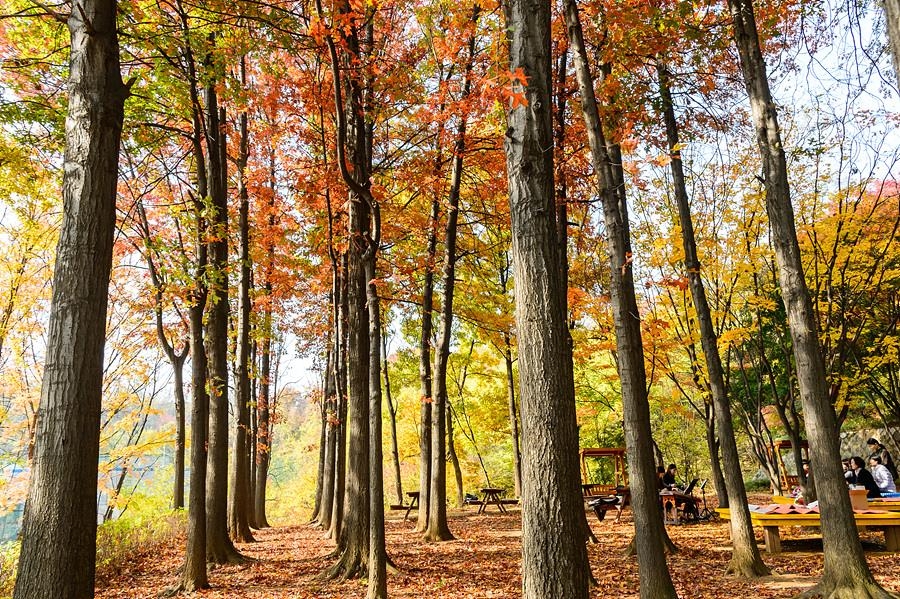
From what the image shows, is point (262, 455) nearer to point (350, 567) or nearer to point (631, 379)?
point (350, 567)

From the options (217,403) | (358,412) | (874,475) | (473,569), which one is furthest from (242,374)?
(874,475)

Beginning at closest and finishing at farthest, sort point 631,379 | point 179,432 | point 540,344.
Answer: point 540,344, point 631,379, point 179,432

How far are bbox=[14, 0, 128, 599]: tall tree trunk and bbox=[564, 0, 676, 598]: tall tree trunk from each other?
15.7 feet

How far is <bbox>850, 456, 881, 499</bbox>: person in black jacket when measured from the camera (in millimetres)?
10492

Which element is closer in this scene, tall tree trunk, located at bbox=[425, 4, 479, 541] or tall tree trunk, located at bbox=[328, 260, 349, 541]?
tall tree trunk, located at bbox=[425, 4, 479, 541]

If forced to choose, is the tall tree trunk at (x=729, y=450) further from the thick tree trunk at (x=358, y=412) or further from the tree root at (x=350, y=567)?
the tree root at (x=350, y=567)

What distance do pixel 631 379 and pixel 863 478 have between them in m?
7.93

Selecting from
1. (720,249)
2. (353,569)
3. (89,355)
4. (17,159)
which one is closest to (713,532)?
(720,249)

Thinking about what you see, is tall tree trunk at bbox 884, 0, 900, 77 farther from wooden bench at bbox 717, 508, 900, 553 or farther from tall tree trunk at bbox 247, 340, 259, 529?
tall tree trunk at bbox 247, 340, 259, 529

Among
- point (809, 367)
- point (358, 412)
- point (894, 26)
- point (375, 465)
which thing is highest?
point (894, 26)

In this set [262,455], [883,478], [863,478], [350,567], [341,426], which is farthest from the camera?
[262,455]

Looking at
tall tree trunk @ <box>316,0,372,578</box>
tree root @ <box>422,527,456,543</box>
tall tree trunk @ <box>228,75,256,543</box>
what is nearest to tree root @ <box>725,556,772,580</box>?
tall tree trunk @ <box>316,0,372,578</box>

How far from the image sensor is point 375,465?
6.49 metres

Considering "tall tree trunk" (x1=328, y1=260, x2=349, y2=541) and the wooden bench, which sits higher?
"tall tree trunk" (x1=328, y1=260, x2=349, y2=541)
